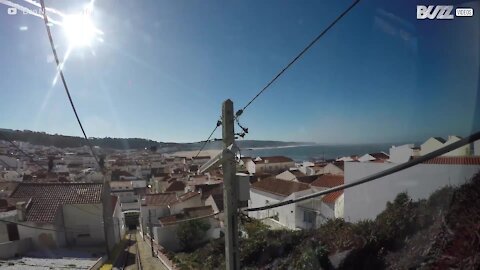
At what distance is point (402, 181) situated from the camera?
26.5ft

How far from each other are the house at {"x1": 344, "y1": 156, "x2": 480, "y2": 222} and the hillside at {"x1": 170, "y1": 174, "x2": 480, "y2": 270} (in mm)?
252

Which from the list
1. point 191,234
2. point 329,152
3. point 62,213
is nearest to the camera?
point 62,213

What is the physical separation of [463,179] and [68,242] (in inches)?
612

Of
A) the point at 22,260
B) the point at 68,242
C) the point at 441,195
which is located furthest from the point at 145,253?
the point at 441,195

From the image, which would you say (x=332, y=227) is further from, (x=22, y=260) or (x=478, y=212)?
(x=22, y=260)

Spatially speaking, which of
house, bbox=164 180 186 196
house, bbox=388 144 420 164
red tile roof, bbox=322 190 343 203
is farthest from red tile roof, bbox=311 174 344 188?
house, bbox=164 180 186 196

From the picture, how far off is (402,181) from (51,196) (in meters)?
15.5

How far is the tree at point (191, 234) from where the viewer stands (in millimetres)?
14562

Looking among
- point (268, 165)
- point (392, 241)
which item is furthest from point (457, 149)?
point (268, 165)

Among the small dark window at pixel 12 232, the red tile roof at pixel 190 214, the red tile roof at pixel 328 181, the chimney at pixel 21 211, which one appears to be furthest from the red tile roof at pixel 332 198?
the chimney at pixel 21 211

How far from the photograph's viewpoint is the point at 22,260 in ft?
34.7

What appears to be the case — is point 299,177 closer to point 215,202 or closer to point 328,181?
point 328,181

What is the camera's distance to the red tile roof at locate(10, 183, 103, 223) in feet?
44.7

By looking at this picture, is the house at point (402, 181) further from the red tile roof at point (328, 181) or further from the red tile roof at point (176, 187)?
the red tile roof at point (176, 187)
